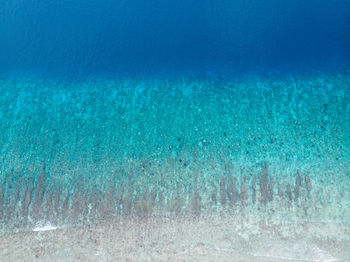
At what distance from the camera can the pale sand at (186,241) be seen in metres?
7.64

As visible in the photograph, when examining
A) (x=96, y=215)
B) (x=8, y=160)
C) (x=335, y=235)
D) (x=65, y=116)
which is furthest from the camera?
(x=65, y=116)

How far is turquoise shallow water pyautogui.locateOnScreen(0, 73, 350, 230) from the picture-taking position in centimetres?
848

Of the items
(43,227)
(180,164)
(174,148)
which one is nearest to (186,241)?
(180,164)

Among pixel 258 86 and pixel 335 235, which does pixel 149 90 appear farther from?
pixel 335 235

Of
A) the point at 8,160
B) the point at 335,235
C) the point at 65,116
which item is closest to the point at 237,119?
the point at 335,235

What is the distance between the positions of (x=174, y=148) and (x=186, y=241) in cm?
281

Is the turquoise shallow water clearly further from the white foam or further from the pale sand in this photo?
the pale sand

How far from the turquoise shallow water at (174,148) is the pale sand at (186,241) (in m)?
0.30

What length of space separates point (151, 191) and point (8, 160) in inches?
188

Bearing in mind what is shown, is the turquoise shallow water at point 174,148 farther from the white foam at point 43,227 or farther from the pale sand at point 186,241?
the pale sand at point 186,241

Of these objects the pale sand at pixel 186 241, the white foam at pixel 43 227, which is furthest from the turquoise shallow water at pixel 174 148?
the pale sand at pixel 186 241

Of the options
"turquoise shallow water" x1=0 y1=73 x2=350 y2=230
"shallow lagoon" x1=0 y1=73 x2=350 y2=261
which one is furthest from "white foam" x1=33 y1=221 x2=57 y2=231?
"turquoise shallow water" x1=0 y1=73 x2=350 y2=230

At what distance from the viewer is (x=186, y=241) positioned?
25.8ft

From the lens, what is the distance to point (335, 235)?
25.6 feet
